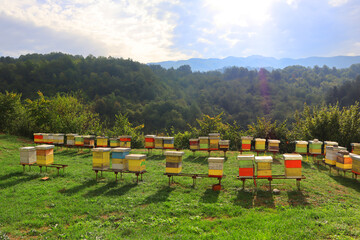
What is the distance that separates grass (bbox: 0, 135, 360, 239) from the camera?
6.14 meters

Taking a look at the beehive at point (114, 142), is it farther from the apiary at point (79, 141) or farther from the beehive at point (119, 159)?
the beehive at point (119, 159)

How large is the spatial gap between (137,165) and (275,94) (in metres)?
99.8

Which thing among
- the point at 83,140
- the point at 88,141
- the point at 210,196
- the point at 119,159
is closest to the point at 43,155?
the point at 119,159

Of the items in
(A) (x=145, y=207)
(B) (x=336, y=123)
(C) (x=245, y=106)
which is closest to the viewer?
(A) (x=145, y=207)

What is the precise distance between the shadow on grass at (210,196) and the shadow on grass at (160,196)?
135cm

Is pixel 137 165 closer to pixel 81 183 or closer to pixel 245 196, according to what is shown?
pixel 81 183

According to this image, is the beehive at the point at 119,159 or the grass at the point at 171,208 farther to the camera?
the beehive at the point at 119,159

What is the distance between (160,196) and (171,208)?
114 cm

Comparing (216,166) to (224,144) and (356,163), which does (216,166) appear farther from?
(224,144)

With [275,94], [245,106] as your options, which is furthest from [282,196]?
[275,94]

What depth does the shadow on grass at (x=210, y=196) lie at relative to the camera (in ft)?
27.0

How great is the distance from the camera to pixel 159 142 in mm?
16688

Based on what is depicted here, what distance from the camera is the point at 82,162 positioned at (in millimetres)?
14484

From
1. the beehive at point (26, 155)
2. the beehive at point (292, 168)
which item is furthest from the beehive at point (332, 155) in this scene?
the beehive at point (26, 155)
